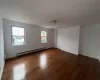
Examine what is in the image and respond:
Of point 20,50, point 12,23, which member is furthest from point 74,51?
point 12,23

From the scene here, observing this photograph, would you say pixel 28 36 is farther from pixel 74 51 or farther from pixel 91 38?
pixel 91 38

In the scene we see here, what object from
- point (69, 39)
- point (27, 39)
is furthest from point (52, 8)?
point (69, 39)

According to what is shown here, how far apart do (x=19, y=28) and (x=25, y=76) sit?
3037 mm

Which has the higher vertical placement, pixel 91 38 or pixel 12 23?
pixel 12 23

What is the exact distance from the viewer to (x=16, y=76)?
218cm

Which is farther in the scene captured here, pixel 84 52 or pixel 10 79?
pixel 84 52

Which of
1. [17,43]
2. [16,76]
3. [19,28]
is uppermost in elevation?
[19,28]

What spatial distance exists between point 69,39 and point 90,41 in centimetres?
159

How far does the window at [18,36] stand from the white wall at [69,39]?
138 inches

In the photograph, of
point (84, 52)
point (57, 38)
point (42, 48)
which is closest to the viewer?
point (84, 52)

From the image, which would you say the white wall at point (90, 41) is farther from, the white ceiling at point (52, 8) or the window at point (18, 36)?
the window at point (18, 36)

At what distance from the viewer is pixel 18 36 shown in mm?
4184

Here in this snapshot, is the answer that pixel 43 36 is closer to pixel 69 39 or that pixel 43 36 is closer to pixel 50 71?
pixel 69 39

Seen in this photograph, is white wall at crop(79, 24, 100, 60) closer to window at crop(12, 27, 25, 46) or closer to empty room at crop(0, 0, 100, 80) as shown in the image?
empty room at crop(0, 0, 100, 80)
